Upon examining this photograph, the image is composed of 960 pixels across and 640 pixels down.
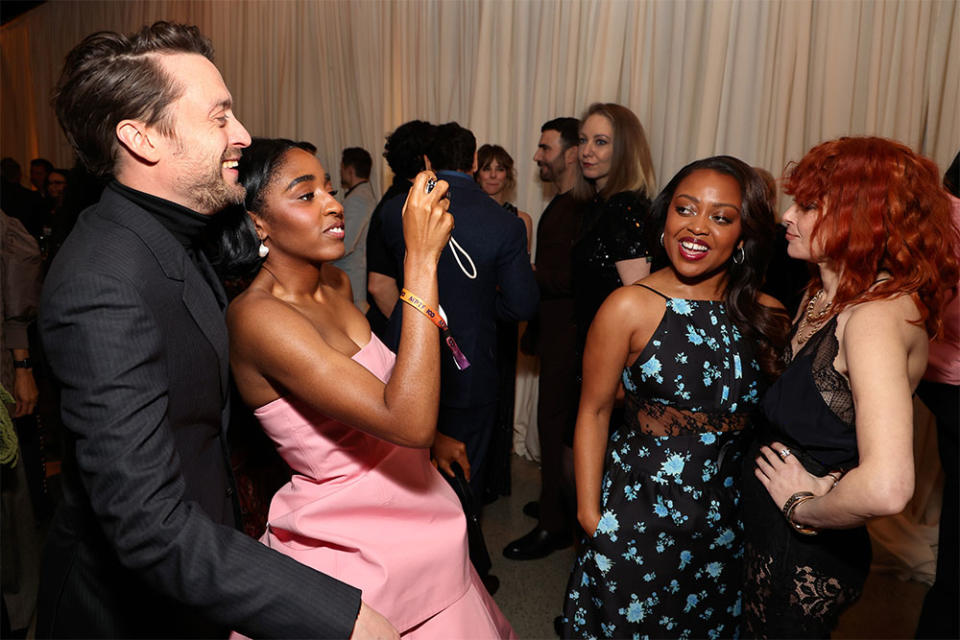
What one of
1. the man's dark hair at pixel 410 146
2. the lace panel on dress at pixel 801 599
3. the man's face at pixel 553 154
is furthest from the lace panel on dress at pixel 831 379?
the man's face at pixel 553 154

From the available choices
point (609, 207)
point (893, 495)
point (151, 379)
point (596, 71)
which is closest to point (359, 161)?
point (596, 71)

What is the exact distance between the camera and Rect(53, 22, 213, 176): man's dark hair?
1.08m

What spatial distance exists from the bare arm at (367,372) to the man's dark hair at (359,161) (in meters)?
3.97

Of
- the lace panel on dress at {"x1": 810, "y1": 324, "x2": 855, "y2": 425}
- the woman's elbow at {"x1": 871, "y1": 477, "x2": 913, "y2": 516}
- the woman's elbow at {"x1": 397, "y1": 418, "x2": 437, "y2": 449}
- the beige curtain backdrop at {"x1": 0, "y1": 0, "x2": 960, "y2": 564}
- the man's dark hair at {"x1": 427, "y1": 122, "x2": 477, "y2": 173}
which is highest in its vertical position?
the beige curtain backdrop at {"x1": 0, "y1": 0, "x2": 960, "y2": 564}

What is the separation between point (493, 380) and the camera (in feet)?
8.59

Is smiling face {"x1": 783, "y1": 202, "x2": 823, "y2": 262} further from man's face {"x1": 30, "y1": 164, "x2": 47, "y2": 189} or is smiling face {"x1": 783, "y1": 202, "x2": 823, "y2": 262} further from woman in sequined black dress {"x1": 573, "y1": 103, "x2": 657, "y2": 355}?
man's face {"x1": 30, "y1": 164, "x2": 47, "y2": 189}

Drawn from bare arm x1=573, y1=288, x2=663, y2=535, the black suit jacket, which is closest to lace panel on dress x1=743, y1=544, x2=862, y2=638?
bare arm x1=573, y1=288, x2=663, y2=535

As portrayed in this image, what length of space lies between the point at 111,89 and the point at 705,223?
1.42 m

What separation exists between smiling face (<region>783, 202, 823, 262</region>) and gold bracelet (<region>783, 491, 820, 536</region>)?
0.57 metres

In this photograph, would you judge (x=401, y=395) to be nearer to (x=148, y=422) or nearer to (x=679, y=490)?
(x=148, y=422)

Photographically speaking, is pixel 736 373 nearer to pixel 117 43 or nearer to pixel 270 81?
pixel 117 43

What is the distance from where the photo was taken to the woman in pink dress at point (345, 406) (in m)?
1.23

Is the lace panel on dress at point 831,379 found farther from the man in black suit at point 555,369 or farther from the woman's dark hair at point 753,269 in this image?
the man in black suit at point 555,369

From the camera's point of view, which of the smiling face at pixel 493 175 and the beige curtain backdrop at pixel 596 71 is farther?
the smiling face at pixel 493 175
